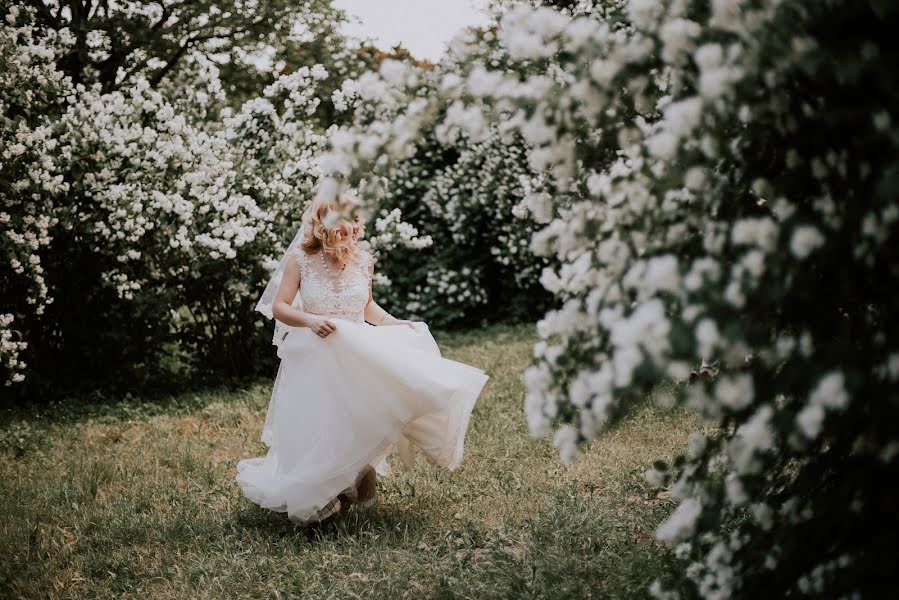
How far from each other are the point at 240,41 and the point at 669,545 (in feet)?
34.2

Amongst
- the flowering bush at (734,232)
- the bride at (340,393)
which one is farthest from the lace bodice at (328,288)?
the flowering bush at (734,232)

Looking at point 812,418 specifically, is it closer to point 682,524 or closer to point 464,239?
point 682,524

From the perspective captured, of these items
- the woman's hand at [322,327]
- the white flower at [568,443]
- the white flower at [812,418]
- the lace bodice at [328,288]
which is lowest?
the woman's hand at [322,327]

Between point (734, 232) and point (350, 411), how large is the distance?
9.19 feet

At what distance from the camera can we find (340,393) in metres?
4.17

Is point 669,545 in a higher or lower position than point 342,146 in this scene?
lower

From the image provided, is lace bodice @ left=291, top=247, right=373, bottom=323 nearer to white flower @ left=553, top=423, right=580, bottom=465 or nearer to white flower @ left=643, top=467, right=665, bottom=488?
white flower @ left=643, top=467, right=665, bottom=488

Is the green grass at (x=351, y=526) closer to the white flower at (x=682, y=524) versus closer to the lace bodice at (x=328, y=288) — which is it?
the white flower at (x=682, y=524)

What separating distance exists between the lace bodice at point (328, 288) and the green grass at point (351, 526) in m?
1.15

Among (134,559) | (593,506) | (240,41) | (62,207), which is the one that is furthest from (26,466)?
(240,41)

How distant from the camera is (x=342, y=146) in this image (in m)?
2.18

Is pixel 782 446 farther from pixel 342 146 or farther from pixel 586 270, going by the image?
pixel 342 146

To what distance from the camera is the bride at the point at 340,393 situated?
13.4 ft

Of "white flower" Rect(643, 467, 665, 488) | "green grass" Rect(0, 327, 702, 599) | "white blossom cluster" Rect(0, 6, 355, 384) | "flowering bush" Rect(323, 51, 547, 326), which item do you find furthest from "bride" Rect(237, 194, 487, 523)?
"flowering bush" Rect(323, 51, 547, 326)
